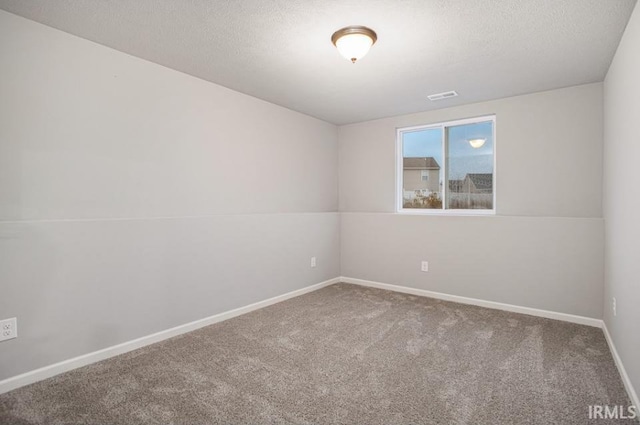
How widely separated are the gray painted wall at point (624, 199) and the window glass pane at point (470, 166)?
44.8 inches

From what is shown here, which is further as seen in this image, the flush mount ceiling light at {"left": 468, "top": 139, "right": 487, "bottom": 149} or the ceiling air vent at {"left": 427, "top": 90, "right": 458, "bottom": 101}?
the flush mount ceiling light at {"left": 468, "top": 139, "right": 487, "bottom": 149}

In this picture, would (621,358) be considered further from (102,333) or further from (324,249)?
(102,333)

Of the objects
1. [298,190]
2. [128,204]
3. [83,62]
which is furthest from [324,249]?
[83,62]

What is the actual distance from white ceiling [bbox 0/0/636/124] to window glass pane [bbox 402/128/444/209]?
985 millimetres

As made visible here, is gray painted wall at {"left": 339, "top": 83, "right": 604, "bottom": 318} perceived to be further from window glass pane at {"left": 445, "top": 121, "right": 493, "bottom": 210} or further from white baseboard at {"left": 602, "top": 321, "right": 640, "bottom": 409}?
white baseboard at {"left": 602, "top": 321, "right": 640, "bottom": 409}

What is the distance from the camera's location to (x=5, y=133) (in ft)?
6.84

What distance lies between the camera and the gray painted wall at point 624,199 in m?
1.90

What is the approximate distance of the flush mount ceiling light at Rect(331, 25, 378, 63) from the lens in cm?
223

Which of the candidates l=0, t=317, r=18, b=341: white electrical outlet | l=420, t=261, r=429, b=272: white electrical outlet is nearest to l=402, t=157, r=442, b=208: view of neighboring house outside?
l=420, t=261, r=429, b=272: white electrical outlet

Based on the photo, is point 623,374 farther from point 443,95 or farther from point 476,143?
point 443,95

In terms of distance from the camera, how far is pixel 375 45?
8.19 ft

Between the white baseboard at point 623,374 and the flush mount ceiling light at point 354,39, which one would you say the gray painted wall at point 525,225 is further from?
the flush mount ceiling light at point 354,39

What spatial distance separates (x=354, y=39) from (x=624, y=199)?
2.11 m

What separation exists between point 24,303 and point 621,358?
3917 mm
